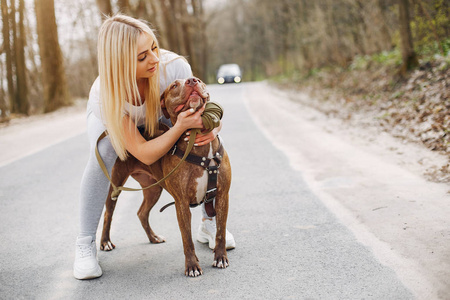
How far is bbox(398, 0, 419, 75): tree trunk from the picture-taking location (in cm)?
1138

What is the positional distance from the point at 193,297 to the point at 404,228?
1.79m

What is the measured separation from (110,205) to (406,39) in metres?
10.2

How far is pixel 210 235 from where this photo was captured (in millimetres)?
3586

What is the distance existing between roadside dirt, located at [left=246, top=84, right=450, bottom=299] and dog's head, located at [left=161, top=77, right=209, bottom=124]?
5.31 ft

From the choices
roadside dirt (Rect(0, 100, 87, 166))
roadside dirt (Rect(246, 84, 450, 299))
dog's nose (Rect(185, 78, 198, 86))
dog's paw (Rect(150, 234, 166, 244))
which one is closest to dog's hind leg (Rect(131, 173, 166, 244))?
dog's paw (Rect(150, 234, 166, 244))

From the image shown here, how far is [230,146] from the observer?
8047 millimetres

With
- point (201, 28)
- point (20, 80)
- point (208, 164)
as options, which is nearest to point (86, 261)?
point (208, 164)

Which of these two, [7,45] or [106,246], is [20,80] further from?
[106,246]

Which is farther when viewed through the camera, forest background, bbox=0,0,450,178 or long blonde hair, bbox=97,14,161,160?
forest background, bbox=0,0,450,178

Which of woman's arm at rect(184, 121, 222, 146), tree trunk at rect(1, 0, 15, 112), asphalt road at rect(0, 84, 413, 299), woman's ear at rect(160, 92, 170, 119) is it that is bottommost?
asphalt road at rect(0, 84, 413, 299)

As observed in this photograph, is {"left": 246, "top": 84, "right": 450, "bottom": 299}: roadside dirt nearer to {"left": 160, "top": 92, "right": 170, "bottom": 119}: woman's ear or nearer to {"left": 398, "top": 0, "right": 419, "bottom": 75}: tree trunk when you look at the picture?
{"left": 160, "top": 92, "right": 170, "bottom": 119}: woman's ear

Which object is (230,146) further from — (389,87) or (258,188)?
(389,87)

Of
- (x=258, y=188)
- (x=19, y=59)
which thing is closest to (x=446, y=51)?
(x=258, y=188)

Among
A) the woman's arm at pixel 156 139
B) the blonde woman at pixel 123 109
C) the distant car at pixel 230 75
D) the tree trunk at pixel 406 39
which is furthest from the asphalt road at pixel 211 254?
the distant car at pixel 230 75
